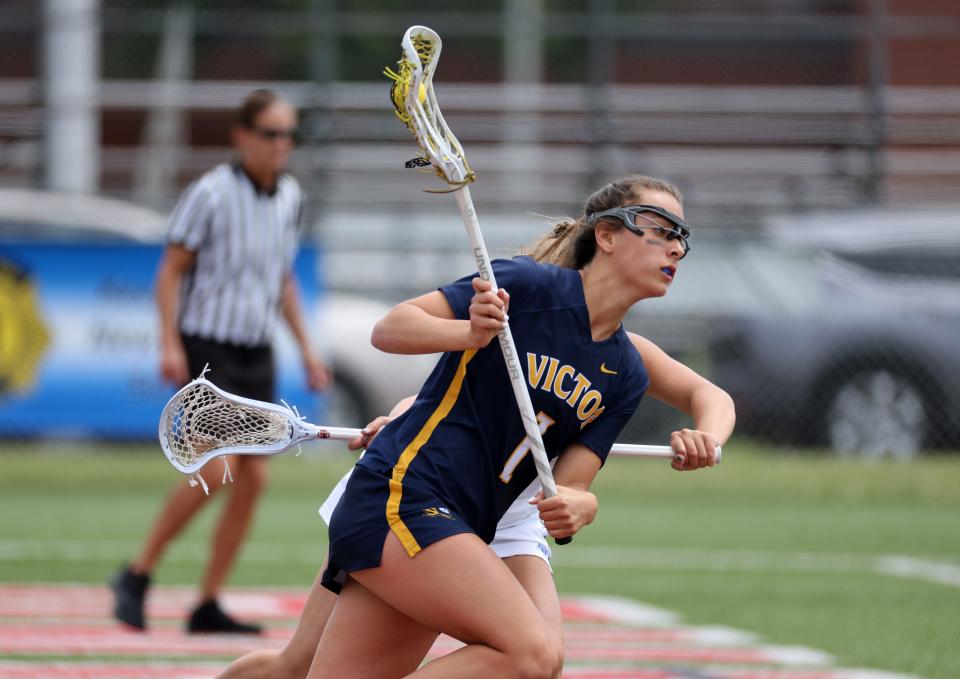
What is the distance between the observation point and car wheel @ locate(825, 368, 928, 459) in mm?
13945

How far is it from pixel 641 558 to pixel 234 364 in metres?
3.21

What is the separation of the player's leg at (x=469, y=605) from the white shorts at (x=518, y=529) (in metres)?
0.38

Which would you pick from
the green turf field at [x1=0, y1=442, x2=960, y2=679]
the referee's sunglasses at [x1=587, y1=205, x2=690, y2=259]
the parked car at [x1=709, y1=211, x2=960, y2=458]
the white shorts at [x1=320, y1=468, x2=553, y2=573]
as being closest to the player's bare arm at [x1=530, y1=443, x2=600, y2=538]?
the white shorts at [x1=320, y1=468, x2=553, y2=573]

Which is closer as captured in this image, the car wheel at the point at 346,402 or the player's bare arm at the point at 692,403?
the player's bare arm at the point at 692,403

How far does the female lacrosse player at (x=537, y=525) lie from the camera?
4.48 meters

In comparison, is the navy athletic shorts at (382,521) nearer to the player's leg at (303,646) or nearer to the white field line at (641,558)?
the player's leg at (303,646)

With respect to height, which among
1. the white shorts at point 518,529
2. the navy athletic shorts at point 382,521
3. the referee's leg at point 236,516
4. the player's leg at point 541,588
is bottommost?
the referee's leg at point 236,516

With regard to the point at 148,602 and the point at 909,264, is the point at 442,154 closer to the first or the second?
the point at 148,602

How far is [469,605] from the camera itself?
4086mm

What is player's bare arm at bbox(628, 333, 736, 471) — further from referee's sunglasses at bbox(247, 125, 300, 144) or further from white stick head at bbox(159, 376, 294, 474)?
referee's sunglasses at bbox(247, 125, 300, 144)

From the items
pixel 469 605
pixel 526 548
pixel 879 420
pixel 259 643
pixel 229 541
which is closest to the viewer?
pixel 469 605

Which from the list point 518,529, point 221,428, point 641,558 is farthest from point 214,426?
point 641,558

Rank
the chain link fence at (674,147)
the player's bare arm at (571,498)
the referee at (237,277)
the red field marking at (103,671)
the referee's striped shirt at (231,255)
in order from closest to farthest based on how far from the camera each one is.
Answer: the player's bare arm at (571,498), the red field marking at (103,671), the referee at (237,277), the referee's striped shirt at (231,255), the chain link fence at (674,147)

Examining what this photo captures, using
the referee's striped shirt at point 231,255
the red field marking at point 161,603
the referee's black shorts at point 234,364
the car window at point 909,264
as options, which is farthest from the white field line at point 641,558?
the car window at point 909,264
